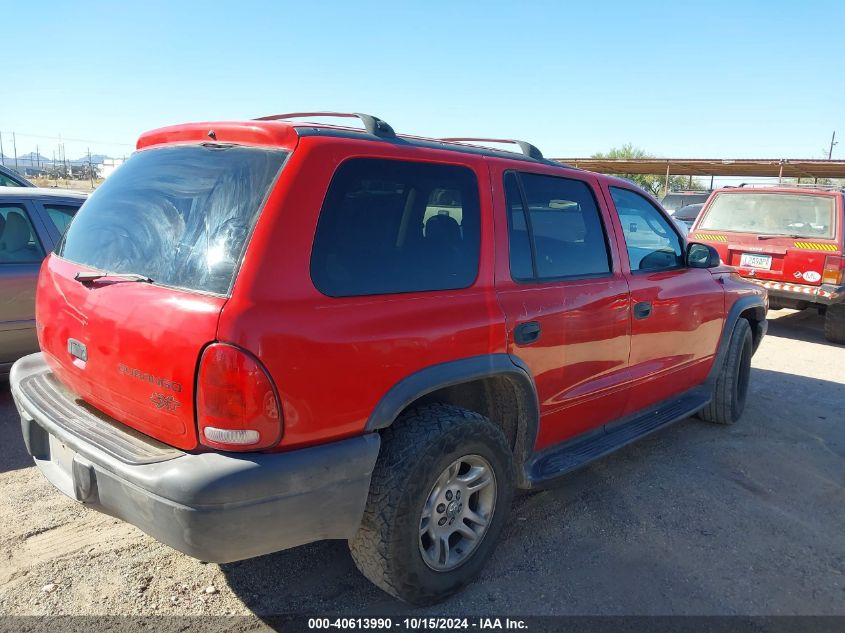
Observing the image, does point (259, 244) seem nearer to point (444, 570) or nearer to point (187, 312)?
point (187, 312)

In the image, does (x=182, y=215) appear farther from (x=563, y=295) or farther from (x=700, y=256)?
(x=700, y=256)

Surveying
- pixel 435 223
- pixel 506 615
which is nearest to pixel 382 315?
pixel 435 223

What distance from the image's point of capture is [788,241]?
8.16m

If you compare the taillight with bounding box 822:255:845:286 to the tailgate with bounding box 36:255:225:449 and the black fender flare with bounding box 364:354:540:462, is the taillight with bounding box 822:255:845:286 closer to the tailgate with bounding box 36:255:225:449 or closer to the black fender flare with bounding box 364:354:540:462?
the black fender flare with bounding box 364:354:540:462

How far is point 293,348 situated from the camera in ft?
6.80

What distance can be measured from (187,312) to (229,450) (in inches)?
18.3

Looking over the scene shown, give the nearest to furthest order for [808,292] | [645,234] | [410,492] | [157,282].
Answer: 1. [157,282]
2. [410,492]
3. [645,234]
4. [808,292]

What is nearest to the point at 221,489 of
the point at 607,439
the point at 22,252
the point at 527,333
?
the point at 527,333

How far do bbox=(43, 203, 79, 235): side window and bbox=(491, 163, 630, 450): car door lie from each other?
12.7ft

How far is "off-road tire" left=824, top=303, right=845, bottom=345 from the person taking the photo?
7.99 meters

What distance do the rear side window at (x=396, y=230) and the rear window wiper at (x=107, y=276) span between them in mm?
672

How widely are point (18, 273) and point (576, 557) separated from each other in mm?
4334

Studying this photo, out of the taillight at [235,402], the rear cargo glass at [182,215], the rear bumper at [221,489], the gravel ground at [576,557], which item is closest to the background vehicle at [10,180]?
the gravel ground at [576,557]

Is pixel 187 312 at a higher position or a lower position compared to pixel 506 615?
higher
